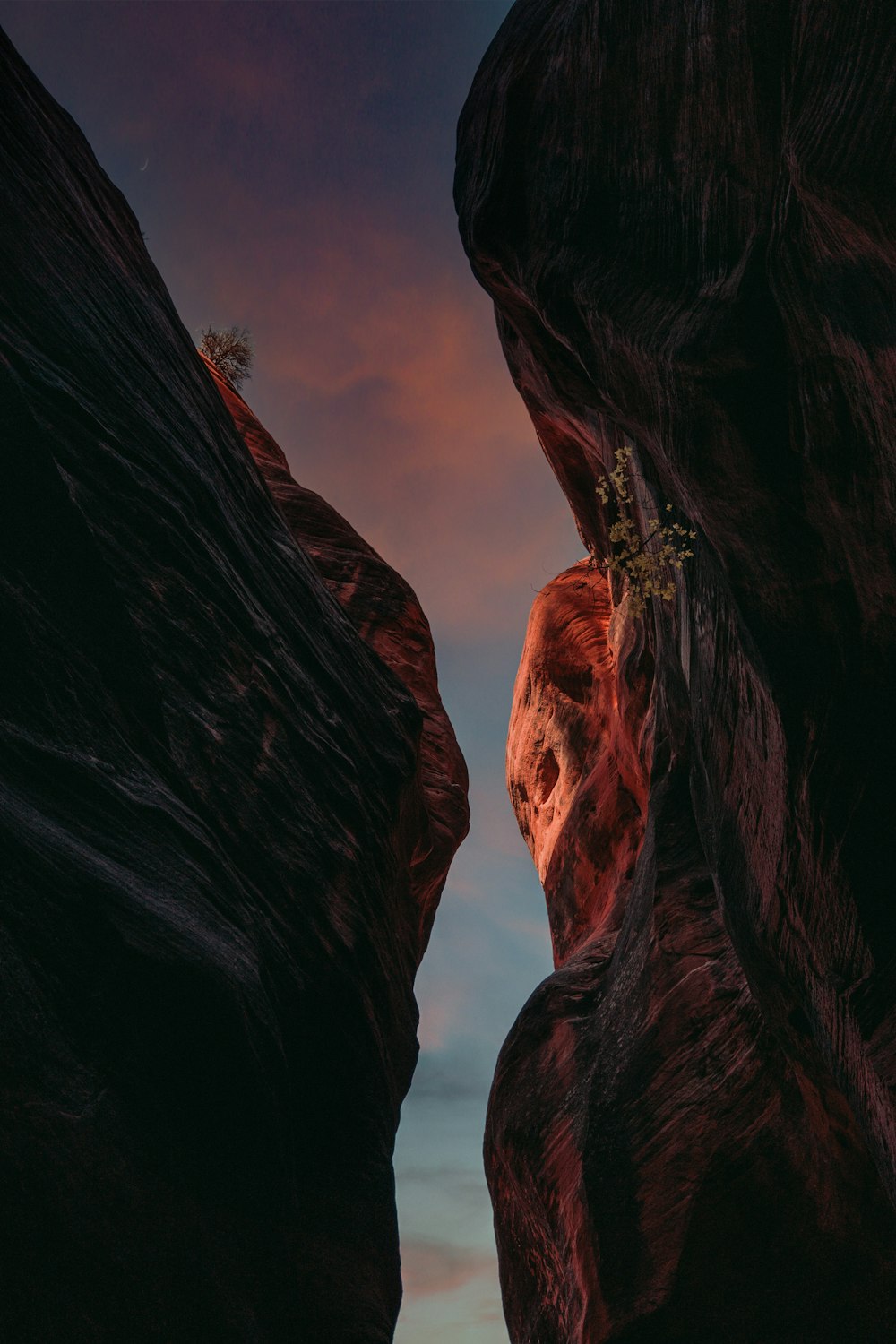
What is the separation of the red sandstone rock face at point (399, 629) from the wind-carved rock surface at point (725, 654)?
3.90 meters

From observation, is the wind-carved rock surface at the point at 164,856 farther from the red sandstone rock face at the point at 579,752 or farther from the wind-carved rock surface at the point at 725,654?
the red sandstone rock face at the point at 579,752

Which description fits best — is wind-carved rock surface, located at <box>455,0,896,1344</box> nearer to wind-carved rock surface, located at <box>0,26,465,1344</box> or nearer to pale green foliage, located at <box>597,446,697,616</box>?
pale green foliage, located at <box>597,446,697,616</box>

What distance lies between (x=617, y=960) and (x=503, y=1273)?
5161mm

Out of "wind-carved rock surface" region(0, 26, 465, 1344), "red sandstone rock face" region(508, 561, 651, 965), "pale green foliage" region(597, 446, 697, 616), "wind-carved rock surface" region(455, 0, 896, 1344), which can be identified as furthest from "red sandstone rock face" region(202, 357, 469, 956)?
"pale green foliage" region(597, 446, 697, 616)

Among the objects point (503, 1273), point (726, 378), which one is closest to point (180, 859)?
point (726, 378)

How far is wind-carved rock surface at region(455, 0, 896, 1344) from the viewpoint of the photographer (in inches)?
268

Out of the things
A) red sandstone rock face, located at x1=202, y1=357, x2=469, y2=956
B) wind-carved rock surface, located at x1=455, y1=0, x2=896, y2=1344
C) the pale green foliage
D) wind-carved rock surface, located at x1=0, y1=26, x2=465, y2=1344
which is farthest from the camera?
red sandstone rock face, located at x1=202, y1=357, x2=469, y2=956

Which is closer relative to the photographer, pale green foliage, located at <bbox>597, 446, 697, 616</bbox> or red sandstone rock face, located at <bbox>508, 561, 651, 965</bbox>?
pale green foliage, located at <bbox>597, 446, 697, 616</bbox>

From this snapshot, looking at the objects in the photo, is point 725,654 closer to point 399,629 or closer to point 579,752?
point 399,629

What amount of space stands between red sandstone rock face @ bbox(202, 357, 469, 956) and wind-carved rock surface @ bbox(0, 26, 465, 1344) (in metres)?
4.54

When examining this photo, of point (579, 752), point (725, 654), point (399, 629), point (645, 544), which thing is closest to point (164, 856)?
point (725, 654)

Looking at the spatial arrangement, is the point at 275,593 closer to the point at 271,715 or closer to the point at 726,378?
the point at 271,715

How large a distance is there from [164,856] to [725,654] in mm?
5528

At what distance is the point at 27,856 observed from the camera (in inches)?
249
